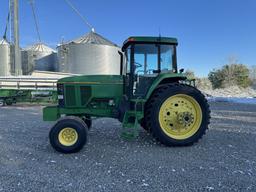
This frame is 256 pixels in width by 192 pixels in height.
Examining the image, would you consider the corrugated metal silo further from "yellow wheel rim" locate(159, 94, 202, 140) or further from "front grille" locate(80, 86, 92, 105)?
"yellow wheel rim" locate(159, 94, 202, 140)

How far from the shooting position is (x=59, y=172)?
159 inches

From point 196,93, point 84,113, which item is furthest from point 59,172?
point 196,93

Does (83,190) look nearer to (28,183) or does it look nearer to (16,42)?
(28,183)

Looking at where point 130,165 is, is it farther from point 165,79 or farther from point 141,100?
point 165,79

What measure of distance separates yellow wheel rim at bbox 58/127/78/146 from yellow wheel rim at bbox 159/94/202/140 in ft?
5.91

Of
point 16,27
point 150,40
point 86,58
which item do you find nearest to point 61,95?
point 150,40

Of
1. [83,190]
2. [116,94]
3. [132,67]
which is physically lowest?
[83,190]

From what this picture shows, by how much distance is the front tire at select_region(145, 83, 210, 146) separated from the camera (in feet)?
17.7

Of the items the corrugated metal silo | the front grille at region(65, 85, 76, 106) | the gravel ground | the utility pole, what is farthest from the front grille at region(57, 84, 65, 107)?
the corrugated metal silo

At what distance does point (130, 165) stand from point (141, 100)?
159 cm

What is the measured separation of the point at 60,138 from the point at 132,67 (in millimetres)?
2120

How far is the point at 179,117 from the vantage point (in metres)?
5.52

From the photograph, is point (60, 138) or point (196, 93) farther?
point (196, 93)

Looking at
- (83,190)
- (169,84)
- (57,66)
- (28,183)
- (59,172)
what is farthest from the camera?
(57,66)
